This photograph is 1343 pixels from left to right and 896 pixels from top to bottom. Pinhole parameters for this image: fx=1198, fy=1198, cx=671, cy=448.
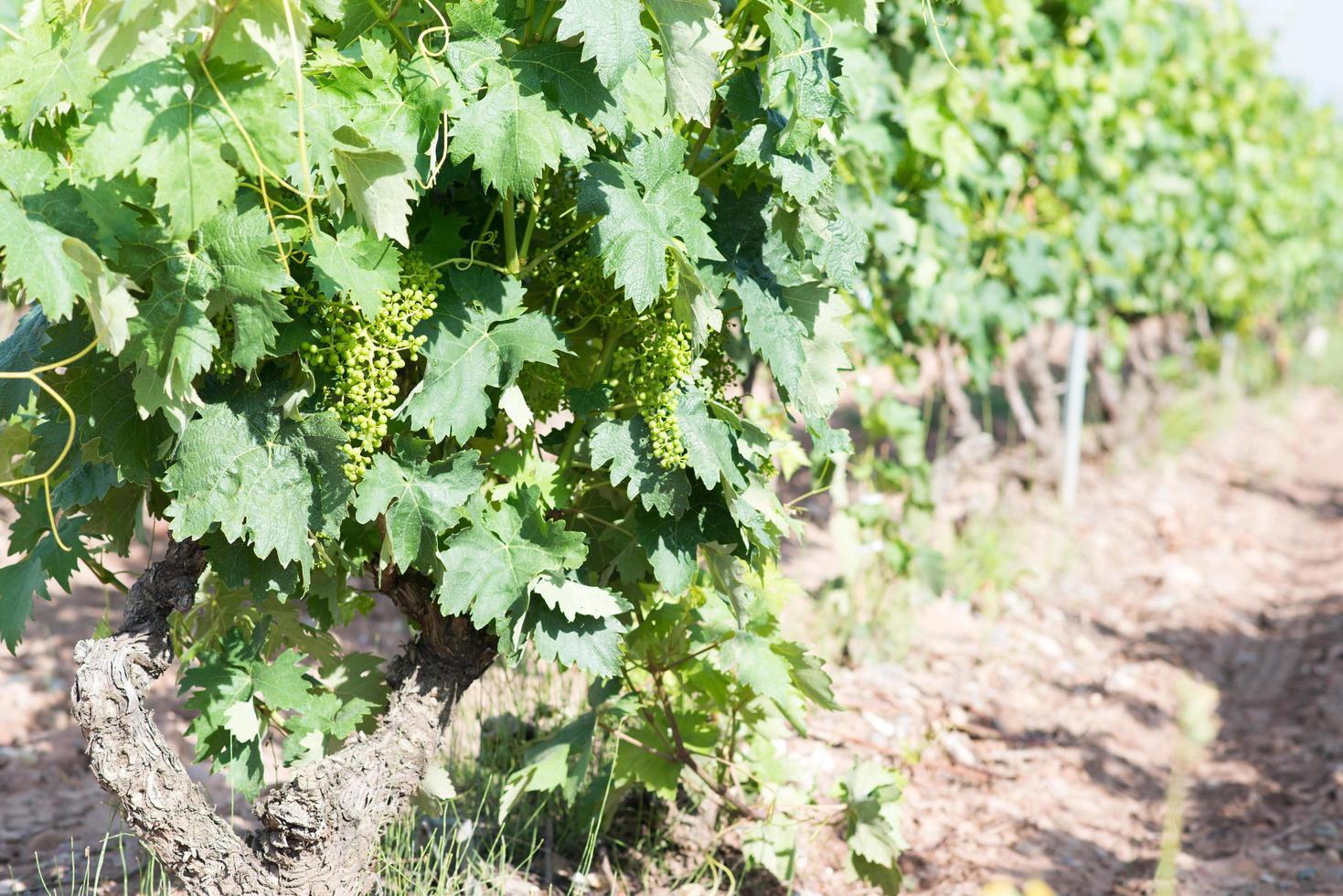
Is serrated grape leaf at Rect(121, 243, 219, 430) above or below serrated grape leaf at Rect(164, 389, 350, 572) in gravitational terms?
above

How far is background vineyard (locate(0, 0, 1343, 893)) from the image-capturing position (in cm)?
146

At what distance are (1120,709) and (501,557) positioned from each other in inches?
116

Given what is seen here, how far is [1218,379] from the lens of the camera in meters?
10.1

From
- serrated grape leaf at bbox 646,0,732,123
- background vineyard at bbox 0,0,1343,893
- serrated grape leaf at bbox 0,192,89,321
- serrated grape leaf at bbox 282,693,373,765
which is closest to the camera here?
serrated grape leaf at bbox 0,192,89,321

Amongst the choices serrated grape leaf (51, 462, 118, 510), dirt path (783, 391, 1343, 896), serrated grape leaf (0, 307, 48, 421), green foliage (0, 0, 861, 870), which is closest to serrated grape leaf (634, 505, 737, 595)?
green foliage (0, 0, 861, 870)

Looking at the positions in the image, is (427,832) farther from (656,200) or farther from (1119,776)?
(1119,776)

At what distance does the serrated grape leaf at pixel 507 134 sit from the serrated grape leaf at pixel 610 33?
104 millimetres

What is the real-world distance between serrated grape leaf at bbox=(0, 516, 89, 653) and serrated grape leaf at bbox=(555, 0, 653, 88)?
3.63 ft

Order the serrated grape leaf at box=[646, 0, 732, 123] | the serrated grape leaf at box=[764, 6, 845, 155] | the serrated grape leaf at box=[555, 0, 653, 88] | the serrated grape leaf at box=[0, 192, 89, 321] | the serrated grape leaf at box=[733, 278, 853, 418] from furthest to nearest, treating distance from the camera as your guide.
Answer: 1. the serrated grape leaf at box=[733, 278, 853, 418]
2. the serrated grape leaf at box=[764, 6, 845, 155]
3. the serrated grape leaf at box=[646, 0, 732, 123]
4. the serrated grape leaf at box=[555, 0, 653, 88]
5. the serrated grape leaf at box=[0, 192, 89, 321]

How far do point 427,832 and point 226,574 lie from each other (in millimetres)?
1023

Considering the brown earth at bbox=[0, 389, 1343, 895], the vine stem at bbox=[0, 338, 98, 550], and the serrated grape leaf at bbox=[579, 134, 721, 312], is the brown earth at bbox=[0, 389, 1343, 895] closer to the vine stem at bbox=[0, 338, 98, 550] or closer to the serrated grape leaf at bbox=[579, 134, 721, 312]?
the vine stem at bbox=[0, 338, 98, 550]

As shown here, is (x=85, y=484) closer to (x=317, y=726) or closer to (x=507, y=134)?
(x=317, y=726)

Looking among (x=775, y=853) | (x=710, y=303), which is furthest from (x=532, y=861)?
(x=710, y=303)

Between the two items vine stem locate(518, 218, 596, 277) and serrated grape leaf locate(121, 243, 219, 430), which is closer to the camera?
serrated grape leaf locate(121, 243, 219, 430)
